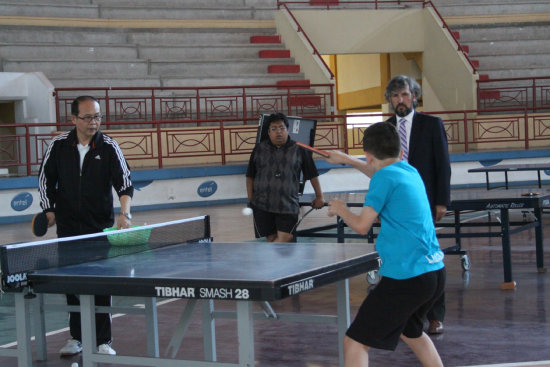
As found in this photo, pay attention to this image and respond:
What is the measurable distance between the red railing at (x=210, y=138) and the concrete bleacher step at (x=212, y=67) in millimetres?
1764

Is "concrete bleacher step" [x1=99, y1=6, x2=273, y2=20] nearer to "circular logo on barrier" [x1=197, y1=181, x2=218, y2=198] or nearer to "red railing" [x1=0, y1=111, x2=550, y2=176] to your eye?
"red railing" [x1=0, y1=111, x2=550, y2=176]

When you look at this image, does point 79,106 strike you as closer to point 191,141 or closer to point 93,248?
point 93,248

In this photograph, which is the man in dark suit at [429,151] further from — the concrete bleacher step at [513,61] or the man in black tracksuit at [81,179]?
the concrete bleacher step at [513,61]

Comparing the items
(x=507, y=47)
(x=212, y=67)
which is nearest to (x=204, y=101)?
(x=212, y=67)

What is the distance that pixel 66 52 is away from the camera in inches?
764

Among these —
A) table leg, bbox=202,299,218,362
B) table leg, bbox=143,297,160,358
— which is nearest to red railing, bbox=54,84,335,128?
table leg, bbox=143,297,160,358

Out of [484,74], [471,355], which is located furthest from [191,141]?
[471,355]

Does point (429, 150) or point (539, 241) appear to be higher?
point (429, 150)

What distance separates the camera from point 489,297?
7.07m

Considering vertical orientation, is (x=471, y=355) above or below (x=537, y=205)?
below

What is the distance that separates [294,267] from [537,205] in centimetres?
404

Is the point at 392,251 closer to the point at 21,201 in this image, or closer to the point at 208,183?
the point at 21,201

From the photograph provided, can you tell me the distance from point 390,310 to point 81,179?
2560 mm

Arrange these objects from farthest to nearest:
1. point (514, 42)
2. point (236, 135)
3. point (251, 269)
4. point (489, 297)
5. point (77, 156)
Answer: point (514, 42)
point (236, 135)
point (489, 297)
point (77, 156)
point (251, 269)
